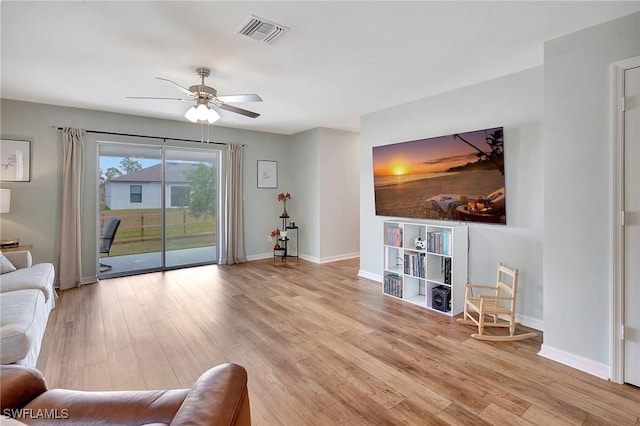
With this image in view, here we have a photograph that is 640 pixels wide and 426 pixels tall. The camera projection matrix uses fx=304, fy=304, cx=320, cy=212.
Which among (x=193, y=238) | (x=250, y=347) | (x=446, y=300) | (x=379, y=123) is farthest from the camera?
(x=193, y=238)

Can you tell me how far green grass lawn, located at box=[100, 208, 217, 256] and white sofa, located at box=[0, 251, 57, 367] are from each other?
1709mm

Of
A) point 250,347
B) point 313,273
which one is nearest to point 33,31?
point 250,347

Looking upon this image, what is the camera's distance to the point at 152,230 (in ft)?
17.5

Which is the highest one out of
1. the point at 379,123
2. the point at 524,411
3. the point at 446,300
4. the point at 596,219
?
the point at 379,123

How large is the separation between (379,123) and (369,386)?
12.1 ft

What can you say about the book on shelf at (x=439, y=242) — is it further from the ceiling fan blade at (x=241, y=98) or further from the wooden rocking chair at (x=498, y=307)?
the ceiling fan blade at (x=241, y=98)

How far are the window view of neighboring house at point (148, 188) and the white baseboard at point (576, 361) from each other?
219 inches

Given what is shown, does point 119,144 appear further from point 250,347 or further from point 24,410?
point 24,410

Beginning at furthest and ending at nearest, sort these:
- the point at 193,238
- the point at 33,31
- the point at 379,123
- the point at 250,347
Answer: the point at 193,238 < the point at 379,123 < the point at 250,347 < the point at 33,31

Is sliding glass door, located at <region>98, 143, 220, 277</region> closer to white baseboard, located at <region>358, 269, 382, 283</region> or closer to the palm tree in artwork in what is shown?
white baseboard, located at <region>358, 269, 382, 283</region>

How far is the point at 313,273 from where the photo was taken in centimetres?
525

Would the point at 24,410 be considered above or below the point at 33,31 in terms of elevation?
below

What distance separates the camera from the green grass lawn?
5121 millimetres

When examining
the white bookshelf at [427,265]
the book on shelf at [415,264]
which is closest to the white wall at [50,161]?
the white bookshelf at [427,265]
